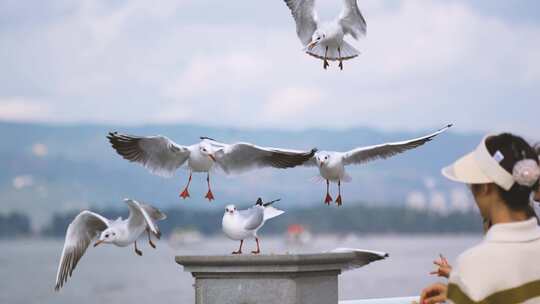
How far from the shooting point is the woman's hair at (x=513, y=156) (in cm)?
215

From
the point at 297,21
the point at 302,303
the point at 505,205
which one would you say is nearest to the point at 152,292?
the point at 297,21

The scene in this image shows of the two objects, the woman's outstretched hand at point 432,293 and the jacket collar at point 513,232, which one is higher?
the jacket collar at point 513,232

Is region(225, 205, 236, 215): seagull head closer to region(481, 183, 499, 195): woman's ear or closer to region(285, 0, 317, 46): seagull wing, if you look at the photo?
region(285, 0, 317, 46): seagull wing

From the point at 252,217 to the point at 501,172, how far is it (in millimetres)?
2528

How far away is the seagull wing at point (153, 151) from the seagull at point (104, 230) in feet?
1.04

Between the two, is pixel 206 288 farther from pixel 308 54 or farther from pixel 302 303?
pixel 308 54

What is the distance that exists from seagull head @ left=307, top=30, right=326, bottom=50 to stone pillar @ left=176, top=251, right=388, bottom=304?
1.84 meters

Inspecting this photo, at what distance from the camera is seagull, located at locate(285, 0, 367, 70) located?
19.5 feet

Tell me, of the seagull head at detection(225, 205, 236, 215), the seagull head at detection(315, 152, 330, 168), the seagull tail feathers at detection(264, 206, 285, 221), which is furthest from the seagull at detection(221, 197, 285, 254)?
the seagull head at detection(315, 152, 330, 168)

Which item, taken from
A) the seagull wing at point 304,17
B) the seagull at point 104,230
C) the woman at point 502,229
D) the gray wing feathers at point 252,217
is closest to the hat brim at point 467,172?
the woman at point 502,229

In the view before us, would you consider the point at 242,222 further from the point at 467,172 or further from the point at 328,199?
the point at 467,172

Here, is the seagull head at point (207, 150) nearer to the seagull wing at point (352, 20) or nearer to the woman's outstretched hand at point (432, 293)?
the seagull wing at point (352, 20)

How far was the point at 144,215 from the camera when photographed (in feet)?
15.8

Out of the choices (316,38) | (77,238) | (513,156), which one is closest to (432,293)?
(513,156)
